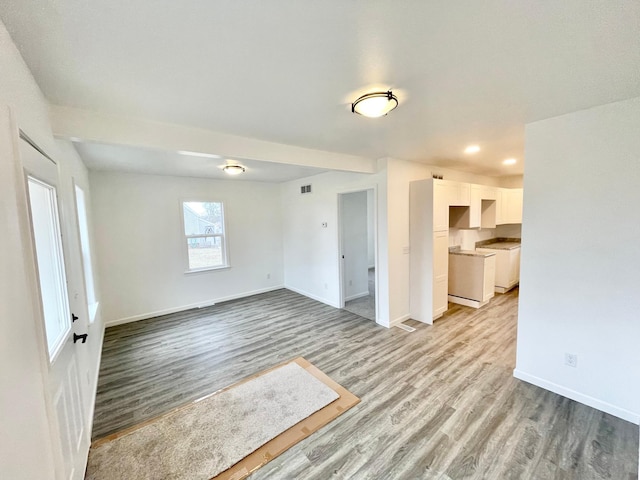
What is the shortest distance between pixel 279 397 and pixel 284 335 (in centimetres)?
132

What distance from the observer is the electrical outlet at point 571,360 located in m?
2.31

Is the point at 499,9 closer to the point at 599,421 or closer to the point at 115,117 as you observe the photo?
the point at 115,117

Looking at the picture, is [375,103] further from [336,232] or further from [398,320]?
[398,320]

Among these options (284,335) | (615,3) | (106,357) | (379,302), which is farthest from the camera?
(379,302)

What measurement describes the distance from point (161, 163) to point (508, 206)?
6.44 meters

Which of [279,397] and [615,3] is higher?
[615,3]

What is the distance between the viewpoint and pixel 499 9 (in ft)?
3.55

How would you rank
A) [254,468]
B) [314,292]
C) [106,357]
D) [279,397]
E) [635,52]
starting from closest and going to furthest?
[635,52], [254,468], [279,397], [106,357], [314,292]

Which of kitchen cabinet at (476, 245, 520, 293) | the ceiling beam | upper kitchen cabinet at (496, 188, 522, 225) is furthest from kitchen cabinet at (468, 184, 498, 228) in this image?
the ceiling beam

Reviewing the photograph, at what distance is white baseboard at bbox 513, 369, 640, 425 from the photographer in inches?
81.7

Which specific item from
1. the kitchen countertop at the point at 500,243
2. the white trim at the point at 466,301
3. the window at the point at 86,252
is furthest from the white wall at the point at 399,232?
the window at the point at 86,252

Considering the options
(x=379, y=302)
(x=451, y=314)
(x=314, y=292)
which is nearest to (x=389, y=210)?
(x=379, y=302)

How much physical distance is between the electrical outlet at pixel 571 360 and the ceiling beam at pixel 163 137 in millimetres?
3211

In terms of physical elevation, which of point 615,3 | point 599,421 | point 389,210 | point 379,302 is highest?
point 615,3
